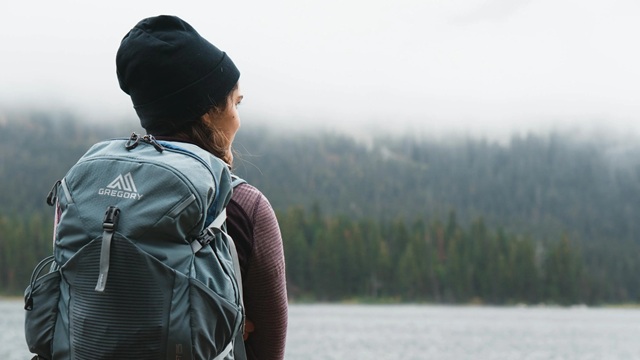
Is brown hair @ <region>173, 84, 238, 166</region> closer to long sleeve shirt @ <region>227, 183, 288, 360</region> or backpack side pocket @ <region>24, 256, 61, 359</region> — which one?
long sleeve shirt @ <region>227, 183, 288, 360</region>

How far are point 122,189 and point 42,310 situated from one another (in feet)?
1.49

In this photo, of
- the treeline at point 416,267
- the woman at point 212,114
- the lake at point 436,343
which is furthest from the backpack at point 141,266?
the treeline at point 416,267

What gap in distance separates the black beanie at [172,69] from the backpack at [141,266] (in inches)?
7.2

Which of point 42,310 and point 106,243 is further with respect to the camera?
point 42,310

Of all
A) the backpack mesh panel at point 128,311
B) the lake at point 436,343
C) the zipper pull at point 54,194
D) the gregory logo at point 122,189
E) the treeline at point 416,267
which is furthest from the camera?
the treeline at point 416,267

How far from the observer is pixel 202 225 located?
2.67 metres

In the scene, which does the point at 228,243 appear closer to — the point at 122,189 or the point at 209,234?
the point at 209,234

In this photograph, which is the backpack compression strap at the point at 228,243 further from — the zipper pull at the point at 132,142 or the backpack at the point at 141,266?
the zipper pull at the point at 132,142

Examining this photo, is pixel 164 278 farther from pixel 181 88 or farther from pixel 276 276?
pixel 181 88

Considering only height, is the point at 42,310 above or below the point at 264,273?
below

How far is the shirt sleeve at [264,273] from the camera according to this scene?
9.41ft

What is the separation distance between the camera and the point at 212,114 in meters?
2.98

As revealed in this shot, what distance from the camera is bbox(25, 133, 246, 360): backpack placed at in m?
2.59

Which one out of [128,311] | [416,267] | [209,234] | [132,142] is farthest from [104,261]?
[416,267]
